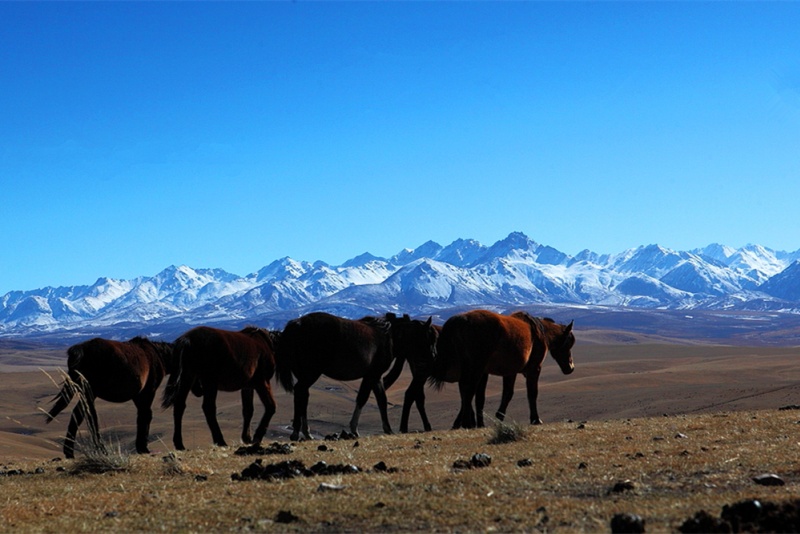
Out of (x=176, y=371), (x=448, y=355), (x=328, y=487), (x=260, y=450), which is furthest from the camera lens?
(x=448, y=355)

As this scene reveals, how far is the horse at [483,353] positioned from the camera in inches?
728

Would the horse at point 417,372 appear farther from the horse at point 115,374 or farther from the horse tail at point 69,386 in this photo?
the horse tail at point 69,386

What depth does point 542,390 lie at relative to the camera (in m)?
78.4

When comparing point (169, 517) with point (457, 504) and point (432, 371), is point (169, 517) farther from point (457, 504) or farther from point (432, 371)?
point (432, 371)

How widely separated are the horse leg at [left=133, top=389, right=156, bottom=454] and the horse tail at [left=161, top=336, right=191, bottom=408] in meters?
0.35

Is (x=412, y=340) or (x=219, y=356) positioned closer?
(x=219, y=356)

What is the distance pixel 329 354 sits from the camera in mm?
18172

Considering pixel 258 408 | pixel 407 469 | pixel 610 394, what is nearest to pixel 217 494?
pixel 407 469

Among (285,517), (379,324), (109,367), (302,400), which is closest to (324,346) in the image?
(302,400)

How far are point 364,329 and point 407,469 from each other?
838 centimetres

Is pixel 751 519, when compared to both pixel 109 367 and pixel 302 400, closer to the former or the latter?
pixel 302 400

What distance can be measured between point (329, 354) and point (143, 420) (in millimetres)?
4049

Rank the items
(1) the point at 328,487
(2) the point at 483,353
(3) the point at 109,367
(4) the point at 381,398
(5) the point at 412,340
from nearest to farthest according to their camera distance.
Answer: (1) the point at 328,487, (3) the point at 109,367, (2) the point at 483,353, (4) the point at 381,398, (5) the point at 412,340

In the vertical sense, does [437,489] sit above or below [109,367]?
below
